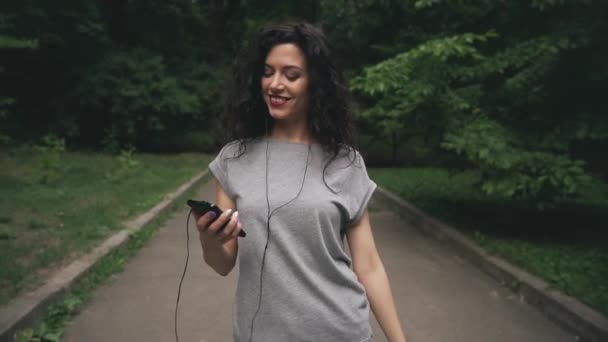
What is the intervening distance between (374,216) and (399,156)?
12122 mm

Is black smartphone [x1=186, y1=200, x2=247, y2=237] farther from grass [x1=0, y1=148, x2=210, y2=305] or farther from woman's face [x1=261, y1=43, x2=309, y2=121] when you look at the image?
grass [x1=0, y1=148, x2=210, y2=305]

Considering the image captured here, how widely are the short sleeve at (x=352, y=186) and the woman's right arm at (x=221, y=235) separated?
1.15 feet

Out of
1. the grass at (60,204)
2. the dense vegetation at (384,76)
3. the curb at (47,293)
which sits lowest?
the grass at (60,204)

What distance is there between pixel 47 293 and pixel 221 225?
357 cm

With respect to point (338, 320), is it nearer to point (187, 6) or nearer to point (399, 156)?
point (399, 156)

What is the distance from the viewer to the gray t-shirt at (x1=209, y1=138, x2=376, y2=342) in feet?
6.04

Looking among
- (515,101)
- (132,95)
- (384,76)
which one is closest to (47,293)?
(384,76)

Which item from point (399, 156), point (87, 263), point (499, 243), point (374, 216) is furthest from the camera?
point (399, 156)

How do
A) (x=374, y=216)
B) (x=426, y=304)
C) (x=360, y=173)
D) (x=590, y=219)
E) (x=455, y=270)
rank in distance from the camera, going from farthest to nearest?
(x=374, y=216), (x=590, y=219), (x=455, y=270), (x=426, y=304), (x=360, y=173)

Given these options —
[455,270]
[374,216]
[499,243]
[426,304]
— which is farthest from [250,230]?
[374,216]

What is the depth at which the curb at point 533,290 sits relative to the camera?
4.54m

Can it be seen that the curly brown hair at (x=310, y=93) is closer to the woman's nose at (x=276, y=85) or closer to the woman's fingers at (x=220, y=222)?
the woman's nose at (x=276, y=85)

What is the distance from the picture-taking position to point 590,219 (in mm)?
8969

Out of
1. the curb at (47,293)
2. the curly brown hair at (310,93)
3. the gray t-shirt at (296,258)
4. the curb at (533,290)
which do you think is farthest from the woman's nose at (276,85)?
the curb at (533,290)
